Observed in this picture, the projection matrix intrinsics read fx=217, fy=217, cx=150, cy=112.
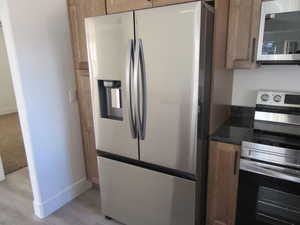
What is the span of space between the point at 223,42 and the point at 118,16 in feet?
2.64

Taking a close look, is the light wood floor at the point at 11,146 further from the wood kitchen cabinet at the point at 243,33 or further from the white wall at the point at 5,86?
the wood kitchen cabinet at the point at 243,33

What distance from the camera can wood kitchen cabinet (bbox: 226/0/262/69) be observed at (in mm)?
1571

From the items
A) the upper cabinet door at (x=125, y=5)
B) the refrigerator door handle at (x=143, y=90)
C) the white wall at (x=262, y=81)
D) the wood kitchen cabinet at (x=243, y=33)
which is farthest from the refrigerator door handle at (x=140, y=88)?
the white wall at (x=262, y=81)

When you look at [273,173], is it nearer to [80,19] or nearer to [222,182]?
[222,182]

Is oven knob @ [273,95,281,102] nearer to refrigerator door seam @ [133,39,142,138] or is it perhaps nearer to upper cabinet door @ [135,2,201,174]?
upper cabinet door @ [135,2,201,174]

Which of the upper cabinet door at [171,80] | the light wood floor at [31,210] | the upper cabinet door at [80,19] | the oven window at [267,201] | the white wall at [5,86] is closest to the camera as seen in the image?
the upper cabinet door at [171,80]

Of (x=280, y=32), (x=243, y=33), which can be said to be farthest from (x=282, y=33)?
(x=243, y=33)

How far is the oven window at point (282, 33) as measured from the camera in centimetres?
150

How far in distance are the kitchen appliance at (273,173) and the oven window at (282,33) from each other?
39 cm

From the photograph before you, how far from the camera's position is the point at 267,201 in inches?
60.0

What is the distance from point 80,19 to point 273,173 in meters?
2.08

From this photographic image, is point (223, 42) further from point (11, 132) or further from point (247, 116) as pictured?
point (11, 132)

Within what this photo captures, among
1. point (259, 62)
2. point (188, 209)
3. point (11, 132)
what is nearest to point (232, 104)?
point (259, 62)

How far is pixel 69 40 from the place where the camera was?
2.25 metres
